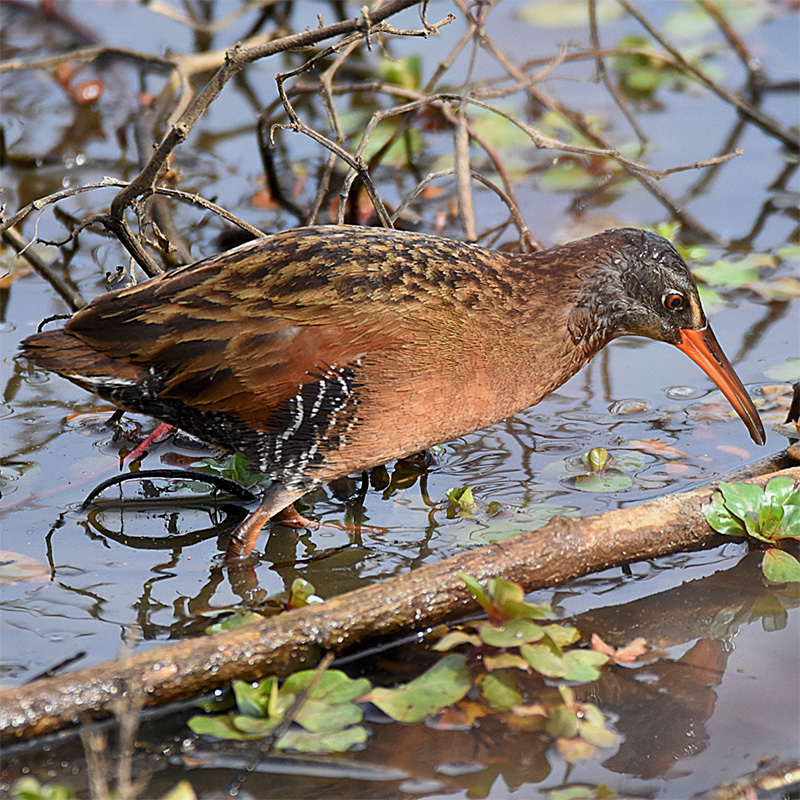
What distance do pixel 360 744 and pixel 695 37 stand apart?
17.7 feet

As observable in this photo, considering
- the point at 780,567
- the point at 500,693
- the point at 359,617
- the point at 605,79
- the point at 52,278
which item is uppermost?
the point at 605,79

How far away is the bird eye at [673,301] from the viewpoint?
11.2ft

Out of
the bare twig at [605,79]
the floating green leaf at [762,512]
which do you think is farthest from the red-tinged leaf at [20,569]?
the bare twig at [605,79]

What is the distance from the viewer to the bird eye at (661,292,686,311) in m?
3.40

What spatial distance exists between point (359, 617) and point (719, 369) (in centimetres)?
151

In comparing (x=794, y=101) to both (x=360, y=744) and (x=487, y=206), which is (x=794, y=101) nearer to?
(x=487, y=206)

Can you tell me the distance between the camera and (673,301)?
11.2 ft

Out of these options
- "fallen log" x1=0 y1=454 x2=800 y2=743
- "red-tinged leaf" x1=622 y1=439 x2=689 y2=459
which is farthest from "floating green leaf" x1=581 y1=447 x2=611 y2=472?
"fallen log" x1=0 y1=454 x2=800 y2=743

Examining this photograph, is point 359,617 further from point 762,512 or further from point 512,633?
point 762,512

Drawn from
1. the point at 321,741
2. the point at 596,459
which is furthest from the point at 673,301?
the point at 321,741

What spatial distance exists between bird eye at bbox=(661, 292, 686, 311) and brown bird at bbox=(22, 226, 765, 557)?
0.07 feet

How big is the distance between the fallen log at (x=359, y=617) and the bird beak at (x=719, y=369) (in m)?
0.40

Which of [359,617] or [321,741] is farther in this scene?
[359,617]

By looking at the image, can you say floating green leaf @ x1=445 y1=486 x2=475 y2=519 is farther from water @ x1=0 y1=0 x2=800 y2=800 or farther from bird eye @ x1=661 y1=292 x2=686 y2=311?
bird eye @ x1=661 y1=292 x2=686 y2=311
